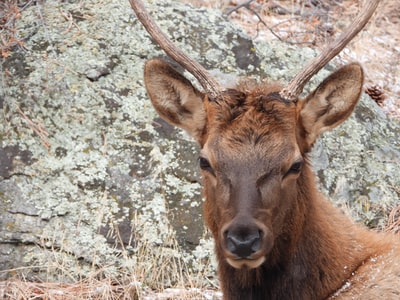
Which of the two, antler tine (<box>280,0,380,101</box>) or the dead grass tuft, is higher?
antler tine (<box>280,0,380,101</box>)

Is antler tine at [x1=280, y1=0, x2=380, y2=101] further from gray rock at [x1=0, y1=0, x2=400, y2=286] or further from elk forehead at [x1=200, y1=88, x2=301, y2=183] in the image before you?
gray rock at [x1=0, y1=0, x2=400, y2=286]

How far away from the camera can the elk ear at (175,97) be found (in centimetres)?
603

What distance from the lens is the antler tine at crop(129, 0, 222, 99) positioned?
19.2ft

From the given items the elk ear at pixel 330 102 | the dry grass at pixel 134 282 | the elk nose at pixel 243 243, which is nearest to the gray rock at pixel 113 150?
the dry grass at pixel 134 282

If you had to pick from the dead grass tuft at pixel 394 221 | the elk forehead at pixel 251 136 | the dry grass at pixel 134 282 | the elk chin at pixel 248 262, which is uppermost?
the elk forehead at pixel 251 136

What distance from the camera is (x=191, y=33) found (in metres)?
9.11

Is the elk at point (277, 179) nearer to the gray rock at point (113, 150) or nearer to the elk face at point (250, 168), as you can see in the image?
the elk face at point (250, 168)

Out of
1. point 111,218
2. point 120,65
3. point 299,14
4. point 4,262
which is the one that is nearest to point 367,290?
→ point 111,218

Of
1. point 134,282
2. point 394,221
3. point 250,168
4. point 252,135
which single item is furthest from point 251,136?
point 394,221

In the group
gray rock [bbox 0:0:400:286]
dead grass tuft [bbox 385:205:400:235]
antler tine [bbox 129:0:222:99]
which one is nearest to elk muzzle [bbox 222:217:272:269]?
antler tine [bbox 129:0:222:99]

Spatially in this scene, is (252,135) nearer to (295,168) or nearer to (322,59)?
(295,168)

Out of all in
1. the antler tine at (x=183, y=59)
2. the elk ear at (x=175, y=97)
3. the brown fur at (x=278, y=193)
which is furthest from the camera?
the elk ear at (x=175, y=97)

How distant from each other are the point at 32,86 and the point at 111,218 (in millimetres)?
1666

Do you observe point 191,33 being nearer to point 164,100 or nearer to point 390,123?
point 390,123
